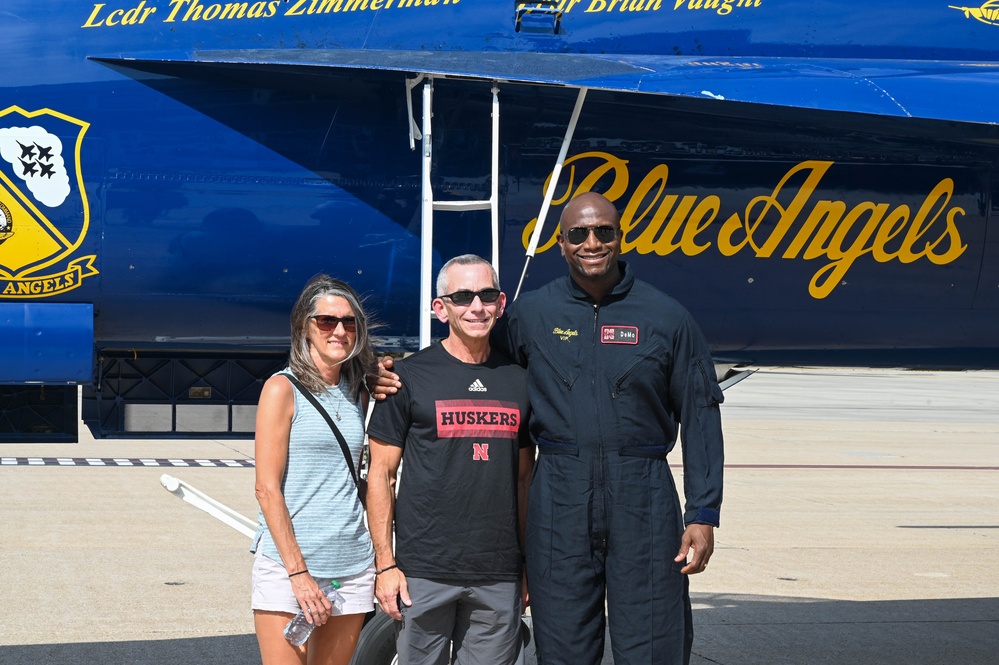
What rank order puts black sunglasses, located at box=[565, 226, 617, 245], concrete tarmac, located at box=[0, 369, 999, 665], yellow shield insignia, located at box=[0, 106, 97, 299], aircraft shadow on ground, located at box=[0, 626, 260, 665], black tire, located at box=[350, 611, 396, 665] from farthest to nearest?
concrete tarmac, located at box=[0, 369, 999, 665] → aircraft shadow on ground, located at box=[0, 626, 260, 665] → yellow shield insignia, located at box=[0, 106, 97, 299] → black tire, located at box=[350, 611, 396, 665] → black sunglasses, located at box=[565, 226, 617, 245]

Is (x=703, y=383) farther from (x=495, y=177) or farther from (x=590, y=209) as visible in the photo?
(x=495, y=177)

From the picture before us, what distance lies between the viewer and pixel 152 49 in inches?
239

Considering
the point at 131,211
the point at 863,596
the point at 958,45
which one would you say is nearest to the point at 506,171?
the point at 131,211

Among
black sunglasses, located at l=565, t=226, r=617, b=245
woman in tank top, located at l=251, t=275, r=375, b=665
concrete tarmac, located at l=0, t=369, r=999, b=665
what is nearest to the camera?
woman in tank top, located at l=251, t=275, r=375, b=665

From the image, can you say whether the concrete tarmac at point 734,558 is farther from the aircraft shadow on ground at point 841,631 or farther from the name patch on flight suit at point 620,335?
the name patch on flight suit at point 620,335

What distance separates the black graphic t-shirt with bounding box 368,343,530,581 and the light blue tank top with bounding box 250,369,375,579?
0.64ft

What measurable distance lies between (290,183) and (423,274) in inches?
34.9

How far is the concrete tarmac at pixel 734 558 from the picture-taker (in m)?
8.45

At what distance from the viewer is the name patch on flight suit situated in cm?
465

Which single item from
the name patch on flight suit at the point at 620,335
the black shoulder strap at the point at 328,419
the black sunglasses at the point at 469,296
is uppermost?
the black sunglasses at the point at 469,296

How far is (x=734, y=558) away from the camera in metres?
11.8

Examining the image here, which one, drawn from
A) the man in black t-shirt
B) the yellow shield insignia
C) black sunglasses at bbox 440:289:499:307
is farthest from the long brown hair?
the yellow shield insignia

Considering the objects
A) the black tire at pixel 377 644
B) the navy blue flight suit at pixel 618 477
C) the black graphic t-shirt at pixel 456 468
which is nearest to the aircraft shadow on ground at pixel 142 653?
the black tire at pixel 377 644

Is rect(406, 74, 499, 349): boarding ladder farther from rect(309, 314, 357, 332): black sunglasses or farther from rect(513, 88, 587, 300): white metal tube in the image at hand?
rect(309, 314, 357, 332): black sunglasses
